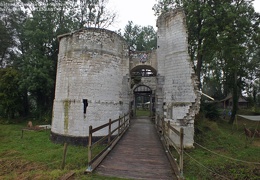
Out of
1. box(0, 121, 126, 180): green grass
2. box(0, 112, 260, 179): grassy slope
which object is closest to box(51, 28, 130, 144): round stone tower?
box(0, 121, 126, 180): green grass

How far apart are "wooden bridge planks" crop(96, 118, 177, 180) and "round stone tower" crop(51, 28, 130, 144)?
3.76 metres

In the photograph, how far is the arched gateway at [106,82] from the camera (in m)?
10.1

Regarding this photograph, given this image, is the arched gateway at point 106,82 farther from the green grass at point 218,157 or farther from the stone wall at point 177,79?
the green grass at point 218,157

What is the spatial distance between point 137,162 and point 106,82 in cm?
649

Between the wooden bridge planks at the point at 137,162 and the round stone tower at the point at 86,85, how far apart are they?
3759 millimetres

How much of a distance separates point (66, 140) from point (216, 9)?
13589 millimetres

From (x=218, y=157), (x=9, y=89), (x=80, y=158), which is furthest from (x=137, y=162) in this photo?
(x=9, y=89)

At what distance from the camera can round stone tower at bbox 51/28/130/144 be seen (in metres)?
10.6

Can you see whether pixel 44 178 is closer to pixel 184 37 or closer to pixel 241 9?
pixel 184 37

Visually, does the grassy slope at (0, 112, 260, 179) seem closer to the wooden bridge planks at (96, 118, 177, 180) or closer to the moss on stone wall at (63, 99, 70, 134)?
the wooden bridge planks at (96, 118, 177, 180)

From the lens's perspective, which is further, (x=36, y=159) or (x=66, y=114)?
(x=66, y=114)

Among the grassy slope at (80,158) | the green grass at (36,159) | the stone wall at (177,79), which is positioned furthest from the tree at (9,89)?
the stone wall at (177,79)

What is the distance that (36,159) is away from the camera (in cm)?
851

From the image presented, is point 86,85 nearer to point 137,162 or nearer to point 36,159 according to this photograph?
point 36,159
